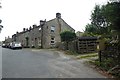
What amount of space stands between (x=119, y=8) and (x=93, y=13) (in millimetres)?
48404

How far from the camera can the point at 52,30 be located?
5719 centimetres

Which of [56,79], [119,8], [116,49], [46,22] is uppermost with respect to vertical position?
[46,22]

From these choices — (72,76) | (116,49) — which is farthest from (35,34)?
(72,76)

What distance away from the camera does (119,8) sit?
15312mm

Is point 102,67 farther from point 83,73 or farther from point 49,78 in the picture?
point 49,78

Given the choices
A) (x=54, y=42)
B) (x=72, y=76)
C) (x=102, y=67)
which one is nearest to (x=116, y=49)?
(x=102, y=67)

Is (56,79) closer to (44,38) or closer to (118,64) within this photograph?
(118,64)

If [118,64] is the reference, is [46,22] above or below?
above

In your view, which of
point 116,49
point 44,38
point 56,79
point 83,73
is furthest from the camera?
point 44,38

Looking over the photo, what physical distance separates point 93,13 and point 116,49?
44987mm

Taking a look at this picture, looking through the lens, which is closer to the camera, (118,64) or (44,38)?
(118,64)

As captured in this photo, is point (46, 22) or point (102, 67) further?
point (46, 22)

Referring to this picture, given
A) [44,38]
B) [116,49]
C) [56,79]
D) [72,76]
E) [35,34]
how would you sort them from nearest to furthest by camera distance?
[56,79] → [72,76] → [116,49] → [44,38] → [35,34]

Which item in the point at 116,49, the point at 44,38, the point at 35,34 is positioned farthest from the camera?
the point at 35,34
